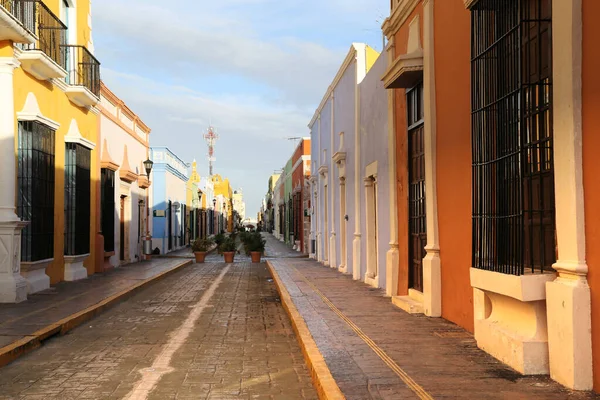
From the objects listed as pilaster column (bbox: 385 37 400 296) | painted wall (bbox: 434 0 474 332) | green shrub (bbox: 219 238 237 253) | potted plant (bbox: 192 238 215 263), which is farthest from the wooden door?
painted wall (bbox: 434 0 474 332)

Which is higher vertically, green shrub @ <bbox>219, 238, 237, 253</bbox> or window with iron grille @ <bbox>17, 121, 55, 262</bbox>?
window with iron grille @ <bbox>17, 121, 55, 262</bbox>

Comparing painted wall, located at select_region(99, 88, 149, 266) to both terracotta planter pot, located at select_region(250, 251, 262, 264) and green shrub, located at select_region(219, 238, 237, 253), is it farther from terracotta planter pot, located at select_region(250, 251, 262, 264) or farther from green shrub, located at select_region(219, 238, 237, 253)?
terracotta planter pot, located at select_region(250, 251, 262, 264)

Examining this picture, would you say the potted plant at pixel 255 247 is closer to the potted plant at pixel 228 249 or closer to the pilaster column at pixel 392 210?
the potted plant at pixel 228 249

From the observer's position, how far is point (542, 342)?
562 centimetres

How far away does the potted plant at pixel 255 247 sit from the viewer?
89.7 ft

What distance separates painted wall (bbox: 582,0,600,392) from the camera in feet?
16.1

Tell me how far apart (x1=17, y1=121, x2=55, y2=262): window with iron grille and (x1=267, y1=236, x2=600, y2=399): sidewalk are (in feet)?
18.1

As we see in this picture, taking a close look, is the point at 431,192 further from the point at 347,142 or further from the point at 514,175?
the point at 347,142

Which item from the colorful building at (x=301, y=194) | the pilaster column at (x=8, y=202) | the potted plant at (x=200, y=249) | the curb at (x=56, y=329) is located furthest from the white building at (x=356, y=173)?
the colorful building at (x=301, y=194)

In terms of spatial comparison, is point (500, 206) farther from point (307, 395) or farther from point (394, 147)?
point (394, 147)

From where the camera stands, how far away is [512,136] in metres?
6.36

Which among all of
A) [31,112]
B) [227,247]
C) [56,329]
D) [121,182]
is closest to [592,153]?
[56,329]

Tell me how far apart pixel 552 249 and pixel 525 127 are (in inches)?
46.1

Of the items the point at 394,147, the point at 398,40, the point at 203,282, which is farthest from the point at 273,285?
the point at 398,40
